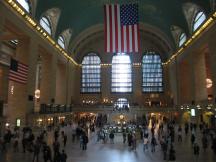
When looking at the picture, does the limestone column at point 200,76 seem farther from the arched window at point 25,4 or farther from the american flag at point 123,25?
the arched window at point 25,4

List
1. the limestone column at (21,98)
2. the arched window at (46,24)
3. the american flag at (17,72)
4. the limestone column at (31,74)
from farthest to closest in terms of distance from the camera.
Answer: the arched window at (46,24) → the limestone column at (31,74) → the limestone column at (21,98) → the american flag at (17,72)

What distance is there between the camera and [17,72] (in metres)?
22.0

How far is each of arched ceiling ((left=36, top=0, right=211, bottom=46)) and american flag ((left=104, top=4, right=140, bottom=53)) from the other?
9.10 metres

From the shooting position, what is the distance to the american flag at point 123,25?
2323 centimetres

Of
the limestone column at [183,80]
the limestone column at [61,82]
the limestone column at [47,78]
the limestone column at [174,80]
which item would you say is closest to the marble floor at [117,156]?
the limestone column at [47,78]

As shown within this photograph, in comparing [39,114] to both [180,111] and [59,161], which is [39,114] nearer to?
[59,161]

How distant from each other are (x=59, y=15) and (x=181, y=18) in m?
17.0

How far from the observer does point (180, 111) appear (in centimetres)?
3947

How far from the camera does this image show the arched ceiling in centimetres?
3109

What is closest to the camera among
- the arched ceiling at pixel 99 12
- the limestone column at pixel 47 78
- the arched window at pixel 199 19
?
the arched window at pixel 199 19

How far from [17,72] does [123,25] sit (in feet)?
35.3

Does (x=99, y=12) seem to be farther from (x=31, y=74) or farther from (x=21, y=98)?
(x=21, y=98)

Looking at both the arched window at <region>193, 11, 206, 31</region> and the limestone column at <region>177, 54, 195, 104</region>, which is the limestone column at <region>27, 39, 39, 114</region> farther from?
the limestone column at <region>177, 54, 195, 104</region>

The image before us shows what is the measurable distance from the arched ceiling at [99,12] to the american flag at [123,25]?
910cm
